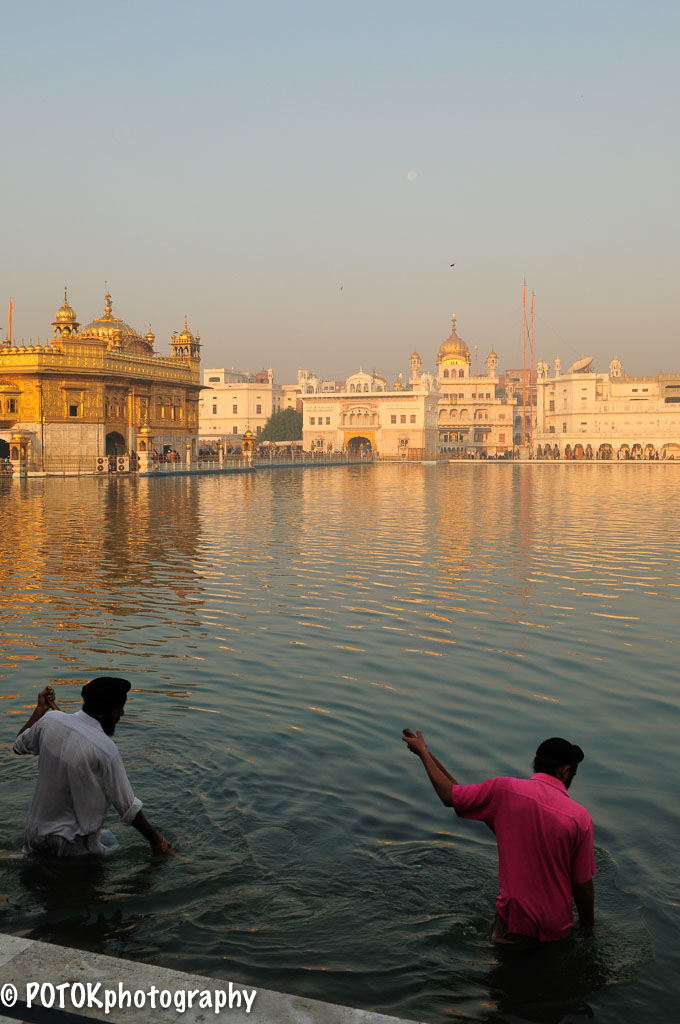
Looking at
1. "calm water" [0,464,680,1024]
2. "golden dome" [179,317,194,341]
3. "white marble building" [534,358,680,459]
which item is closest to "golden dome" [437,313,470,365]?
"white marble building" [534,358,680,459]

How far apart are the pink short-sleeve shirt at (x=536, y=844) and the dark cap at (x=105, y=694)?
1753 millimetres

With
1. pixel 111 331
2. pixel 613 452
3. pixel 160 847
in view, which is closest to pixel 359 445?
pixel 613 452

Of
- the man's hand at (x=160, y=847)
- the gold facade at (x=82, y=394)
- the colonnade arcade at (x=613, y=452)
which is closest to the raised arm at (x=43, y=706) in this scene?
the man's hand at (x=160, y=847)

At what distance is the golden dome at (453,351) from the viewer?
12264cm

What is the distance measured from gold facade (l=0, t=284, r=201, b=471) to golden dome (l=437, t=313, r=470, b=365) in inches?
2582

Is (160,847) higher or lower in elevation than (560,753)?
lower

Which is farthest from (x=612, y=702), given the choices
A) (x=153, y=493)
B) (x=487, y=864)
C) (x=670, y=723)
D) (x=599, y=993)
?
(x=153, y=493)

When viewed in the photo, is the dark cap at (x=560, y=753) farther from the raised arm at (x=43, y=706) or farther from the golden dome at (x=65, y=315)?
the golden dome at (x=65, y=315)

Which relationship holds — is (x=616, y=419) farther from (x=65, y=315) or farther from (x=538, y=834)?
(x=538, y=834)

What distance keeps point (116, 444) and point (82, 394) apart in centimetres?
490

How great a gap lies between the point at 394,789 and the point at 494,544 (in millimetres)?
14259

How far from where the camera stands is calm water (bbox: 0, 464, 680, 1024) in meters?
4.16

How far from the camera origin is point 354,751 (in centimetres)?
703

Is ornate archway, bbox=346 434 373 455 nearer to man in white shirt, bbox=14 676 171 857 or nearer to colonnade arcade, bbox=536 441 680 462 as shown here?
colonnade arcade, bbox=536 441 680 462
